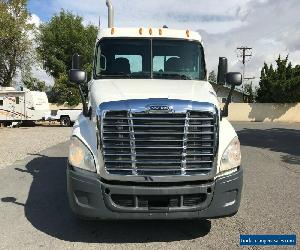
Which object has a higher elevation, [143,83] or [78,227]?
[143,83]

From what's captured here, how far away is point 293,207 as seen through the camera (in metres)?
7.50

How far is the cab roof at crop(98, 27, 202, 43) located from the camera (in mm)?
7520

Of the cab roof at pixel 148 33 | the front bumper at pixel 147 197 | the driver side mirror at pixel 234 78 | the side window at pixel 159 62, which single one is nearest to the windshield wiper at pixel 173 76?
the side window at pixel 159 62

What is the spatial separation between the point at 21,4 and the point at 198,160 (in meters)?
44.5

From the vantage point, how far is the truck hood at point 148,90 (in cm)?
559

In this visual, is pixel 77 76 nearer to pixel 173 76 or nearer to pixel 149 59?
pixel 149 59

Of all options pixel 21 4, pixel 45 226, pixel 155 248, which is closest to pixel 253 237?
pixel 155 248

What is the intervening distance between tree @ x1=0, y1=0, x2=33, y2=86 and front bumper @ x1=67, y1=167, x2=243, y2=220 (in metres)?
41.2

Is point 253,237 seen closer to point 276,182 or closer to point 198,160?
point 198,160

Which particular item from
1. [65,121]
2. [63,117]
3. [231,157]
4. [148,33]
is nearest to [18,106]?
[63,117]

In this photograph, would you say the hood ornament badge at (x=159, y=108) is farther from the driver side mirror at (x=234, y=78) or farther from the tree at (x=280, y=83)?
the tree at (x=280, y=83)

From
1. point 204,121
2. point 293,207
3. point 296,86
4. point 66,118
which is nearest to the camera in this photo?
point 204,121

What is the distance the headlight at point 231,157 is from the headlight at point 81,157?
163 cm

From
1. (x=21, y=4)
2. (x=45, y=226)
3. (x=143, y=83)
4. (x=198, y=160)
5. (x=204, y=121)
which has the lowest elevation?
(x=45, y=226)
